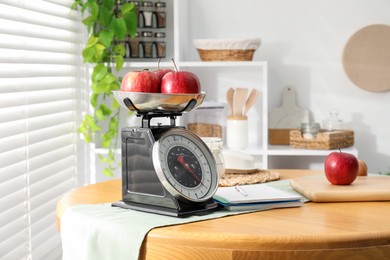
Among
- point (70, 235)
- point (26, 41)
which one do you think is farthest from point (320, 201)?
point (26, 41)

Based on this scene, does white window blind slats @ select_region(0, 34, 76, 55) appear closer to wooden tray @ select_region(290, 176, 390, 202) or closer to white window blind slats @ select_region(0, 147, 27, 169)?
white window blind slats @ select_region(0, 147, 27, 169)

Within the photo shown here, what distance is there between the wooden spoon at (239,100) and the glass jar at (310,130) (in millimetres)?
346

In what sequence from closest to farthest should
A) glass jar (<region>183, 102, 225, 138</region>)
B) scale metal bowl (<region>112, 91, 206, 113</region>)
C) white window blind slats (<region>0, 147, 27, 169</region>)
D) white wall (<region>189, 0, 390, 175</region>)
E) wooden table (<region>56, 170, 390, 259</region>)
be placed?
wooden table (<region>56, 170, 390, 259</region>) < scale metal bowl (<region>112, 91, 206, 113</region>) < white window blind slats (<region>0, 147, 27, 169</region>) < glass jar (<region>183, 102, 225, 138</region>) < white wall (<region>189, 0, 390, 175</region>)

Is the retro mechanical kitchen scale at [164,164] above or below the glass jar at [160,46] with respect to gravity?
below

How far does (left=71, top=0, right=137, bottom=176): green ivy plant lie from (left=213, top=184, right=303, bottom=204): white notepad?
154 centimetres

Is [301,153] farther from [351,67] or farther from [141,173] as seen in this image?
[141,173]

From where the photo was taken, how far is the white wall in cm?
378

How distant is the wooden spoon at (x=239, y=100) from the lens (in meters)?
3.49

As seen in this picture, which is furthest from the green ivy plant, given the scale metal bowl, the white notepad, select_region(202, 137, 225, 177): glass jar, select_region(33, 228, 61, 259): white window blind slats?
the scale metal bowl

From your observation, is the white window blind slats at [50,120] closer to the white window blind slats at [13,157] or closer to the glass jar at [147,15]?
the white window blind slats at [13,157]

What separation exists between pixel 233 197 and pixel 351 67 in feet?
6.62

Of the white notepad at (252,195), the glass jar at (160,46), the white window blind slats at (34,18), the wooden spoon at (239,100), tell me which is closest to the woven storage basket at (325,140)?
the wooden spoon at (239,100)

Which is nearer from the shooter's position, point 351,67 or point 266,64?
point 266,64

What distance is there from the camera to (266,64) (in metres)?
3.53
